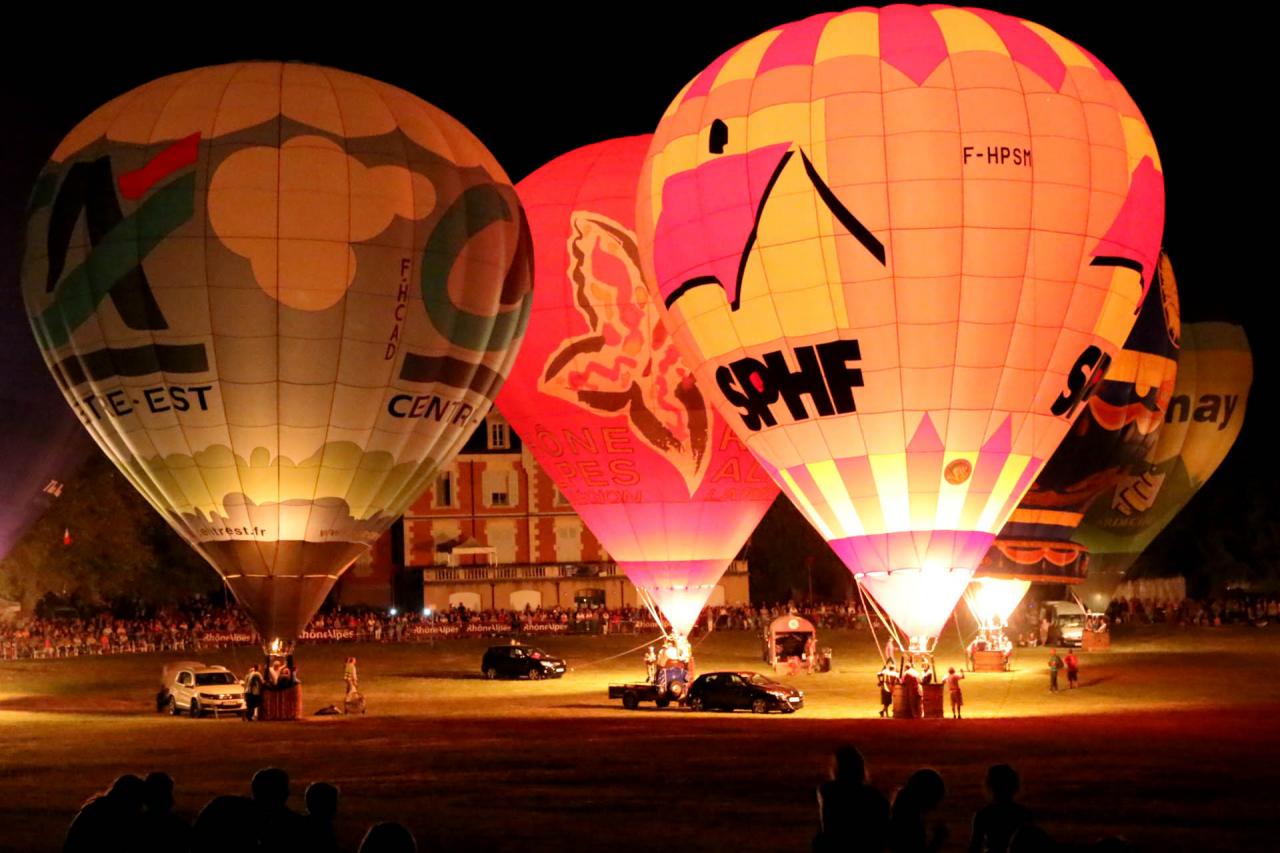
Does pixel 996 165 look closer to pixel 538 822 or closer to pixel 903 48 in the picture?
pixel 903 48

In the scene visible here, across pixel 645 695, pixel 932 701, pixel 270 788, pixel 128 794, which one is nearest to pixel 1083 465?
pixel 645 695

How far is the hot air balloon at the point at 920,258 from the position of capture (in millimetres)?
21938

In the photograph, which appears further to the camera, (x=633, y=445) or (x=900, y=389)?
(x=633, y=445)

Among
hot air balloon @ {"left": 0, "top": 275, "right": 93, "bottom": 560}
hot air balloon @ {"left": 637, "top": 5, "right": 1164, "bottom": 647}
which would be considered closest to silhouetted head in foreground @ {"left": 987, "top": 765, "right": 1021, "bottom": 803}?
hot air balloon @ {"left": 637, "top": 5, "right": 1164, "bottom": 647}

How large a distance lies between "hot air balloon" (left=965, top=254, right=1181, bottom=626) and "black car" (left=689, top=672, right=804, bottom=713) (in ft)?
31.8

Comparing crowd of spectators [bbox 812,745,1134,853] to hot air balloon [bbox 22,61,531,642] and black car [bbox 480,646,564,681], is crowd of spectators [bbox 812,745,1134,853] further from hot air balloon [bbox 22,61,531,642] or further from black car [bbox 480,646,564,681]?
black car [bbox 480,646,564,681]

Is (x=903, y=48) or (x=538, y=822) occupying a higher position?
(x=903, y=48)

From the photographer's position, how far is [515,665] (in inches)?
1374

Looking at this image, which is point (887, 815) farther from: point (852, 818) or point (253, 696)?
point (253, 696)

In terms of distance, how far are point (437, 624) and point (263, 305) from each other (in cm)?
2550

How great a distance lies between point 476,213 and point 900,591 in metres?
8.51

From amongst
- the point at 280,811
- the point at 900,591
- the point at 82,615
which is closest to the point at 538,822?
the point at 280,811

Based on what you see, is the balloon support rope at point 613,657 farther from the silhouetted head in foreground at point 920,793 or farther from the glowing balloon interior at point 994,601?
the silhouetted head in foreground at point 920,793

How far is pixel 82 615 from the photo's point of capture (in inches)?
2404
